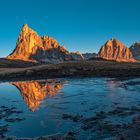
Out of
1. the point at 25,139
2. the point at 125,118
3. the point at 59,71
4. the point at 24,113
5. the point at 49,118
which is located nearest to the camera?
the point at 25,139

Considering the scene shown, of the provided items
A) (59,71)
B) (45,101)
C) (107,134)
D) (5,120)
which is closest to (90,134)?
(107,134)

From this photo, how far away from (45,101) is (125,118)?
13356 mm

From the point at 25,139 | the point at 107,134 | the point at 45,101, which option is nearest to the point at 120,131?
the point at 107,134

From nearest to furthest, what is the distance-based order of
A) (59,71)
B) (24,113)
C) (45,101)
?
(24,113) < (45,101) < (59,71)

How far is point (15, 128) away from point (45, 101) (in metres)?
13.1

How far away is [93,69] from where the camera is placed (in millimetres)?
87812

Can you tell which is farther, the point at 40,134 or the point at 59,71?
the point at 59,71

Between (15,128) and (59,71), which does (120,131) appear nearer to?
(15,128)

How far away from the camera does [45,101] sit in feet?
115

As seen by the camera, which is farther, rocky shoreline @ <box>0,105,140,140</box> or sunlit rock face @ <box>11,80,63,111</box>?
sunlit rock face @ <box>11,80,63,111</box>

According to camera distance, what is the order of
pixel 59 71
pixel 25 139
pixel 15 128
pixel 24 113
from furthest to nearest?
pixel 59 71 → pixel 24 113 → pixel 15 128 → pixel 25 139

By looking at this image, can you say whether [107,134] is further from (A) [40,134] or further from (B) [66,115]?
(B) [66,115]

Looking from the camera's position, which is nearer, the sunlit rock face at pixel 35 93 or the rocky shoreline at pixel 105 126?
the rocky shoreline at pixel 105 126

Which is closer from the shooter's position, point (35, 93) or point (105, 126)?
point (105, 126)
